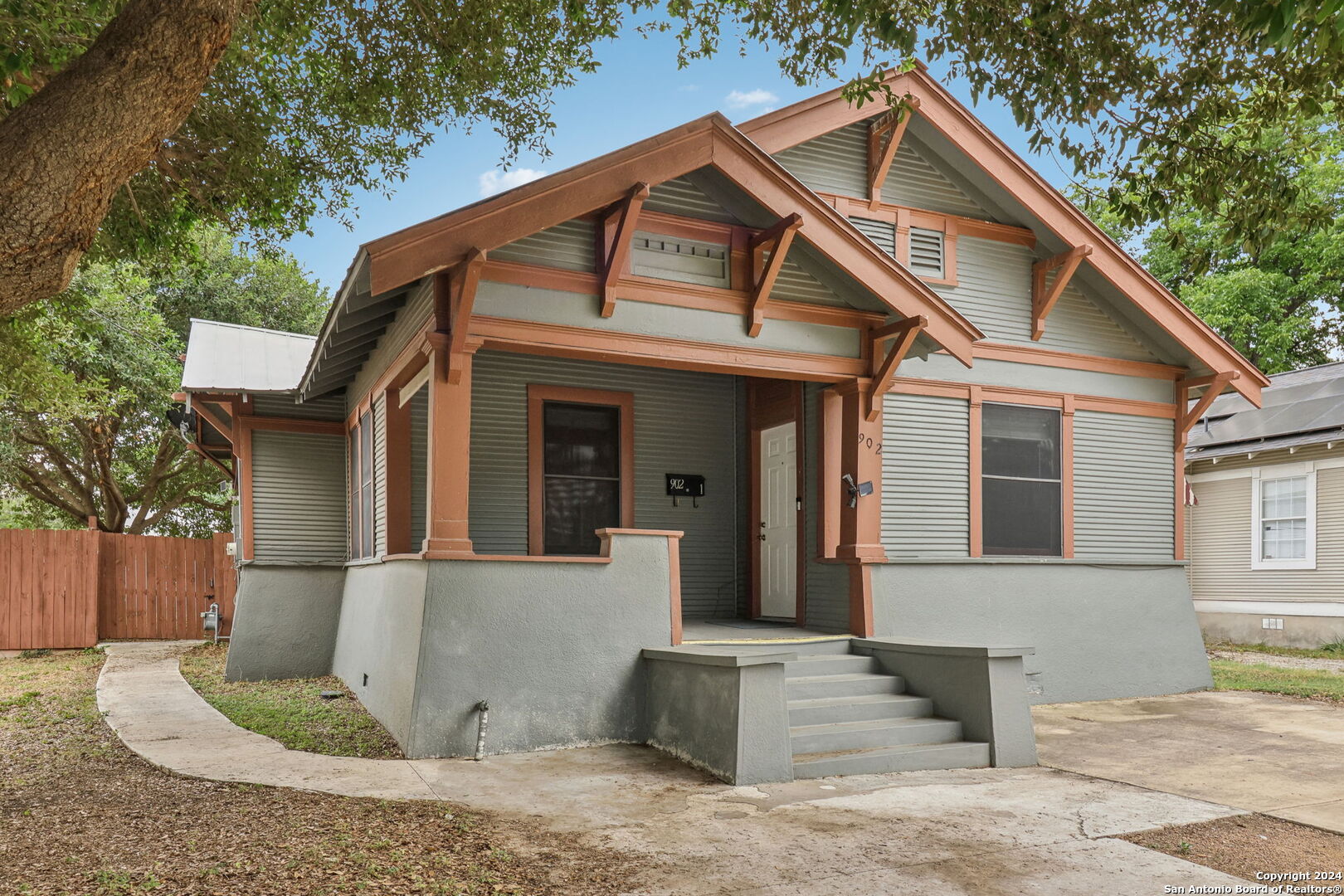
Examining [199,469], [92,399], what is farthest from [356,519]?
[199,469]

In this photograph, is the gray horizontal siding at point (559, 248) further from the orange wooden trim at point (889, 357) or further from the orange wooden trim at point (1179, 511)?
the orange wooden trim at point (1179, 511)

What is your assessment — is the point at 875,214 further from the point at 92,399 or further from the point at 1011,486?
the point at 92,399

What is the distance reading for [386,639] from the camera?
822cm

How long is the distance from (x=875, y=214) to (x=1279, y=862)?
23.8ft

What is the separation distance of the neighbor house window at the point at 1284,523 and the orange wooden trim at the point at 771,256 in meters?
12.0

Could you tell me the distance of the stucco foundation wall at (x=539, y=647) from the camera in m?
6.86

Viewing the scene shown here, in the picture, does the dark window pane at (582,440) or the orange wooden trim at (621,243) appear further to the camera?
the dark window pane at (582,440)

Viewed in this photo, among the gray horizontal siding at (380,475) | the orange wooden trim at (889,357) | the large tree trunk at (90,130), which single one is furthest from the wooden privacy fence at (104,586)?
the large tree trunk at (90,130)

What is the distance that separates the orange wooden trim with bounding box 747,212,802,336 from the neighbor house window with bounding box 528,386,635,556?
2.54m

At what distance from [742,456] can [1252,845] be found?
654cm

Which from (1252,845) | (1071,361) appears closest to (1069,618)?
(1071,361)

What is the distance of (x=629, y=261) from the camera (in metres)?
7.71

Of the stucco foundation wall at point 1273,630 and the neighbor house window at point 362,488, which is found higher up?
the neighbor house window at point 362,488

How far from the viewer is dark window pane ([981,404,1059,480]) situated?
33.4 feet
